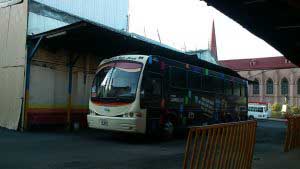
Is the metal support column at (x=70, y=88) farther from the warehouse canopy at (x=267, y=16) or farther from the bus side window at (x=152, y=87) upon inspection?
the warehouse canopy at (x=267, y=16)

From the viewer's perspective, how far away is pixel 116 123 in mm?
15266

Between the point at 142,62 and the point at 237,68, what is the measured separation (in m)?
92.4

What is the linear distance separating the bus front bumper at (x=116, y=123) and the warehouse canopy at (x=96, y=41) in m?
3.94

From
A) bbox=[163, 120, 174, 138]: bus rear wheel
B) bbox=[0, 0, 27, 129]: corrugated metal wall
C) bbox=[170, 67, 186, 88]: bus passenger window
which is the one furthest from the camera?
bbox=[0, 0, 27, 129]: corrugated metal wall

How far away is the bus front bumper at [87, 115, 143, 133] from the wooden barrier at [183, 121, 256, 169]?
6478mm

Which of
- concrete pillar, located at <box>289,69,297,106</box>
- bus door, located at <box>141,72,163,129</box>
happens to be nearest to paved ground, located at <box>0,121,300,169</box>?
bus door, located at <box>141,72,163,129</box>

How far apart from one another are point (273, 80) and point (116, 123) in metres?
86.5

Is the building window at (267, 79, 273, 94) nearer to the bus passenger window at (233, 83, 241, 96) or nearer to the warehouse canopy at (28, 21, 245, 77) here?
the bus passenger window at (233, 83, 241, 96)

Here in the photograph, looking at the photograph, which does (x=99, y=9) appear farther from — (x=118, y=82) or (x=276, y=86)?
(x=276, y=86)

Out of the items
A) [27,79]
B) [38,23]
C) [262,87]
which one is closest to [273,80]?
[262,87]

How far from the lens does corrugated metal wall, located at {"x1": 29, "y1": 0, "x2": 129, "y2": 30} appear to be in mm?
23344

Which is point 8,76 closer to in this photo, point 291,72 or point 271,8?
point 271,8

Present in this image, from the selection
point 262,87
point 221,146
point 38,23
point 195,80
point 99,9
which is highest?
point 99,9

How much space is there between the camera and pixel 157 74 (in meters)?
16.5
